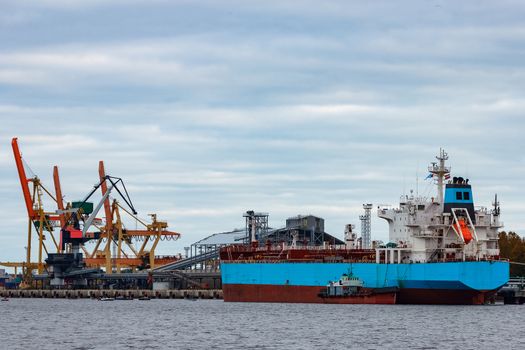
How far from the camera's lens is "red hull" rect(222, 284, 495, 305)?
9844 cm

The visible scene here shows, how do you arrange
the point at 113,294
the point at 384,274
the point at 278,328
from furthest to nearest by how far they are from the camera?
A: the point at 113,294
the point at 384,274
the point at 278,328

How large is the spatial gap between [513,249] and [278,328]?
64.2m

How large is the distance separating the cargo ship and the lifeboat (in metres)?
0.08

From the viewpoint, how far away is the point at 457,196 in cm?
9981

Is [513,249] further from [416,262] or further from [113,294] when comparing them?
[113,294]

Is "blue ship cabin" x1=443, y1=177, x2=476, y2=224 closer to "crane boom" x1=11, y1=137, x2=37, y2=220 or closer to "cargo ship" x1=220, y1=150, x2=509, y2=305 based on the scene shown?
"cargo ship" x1=220, y1=150, x2=509, y2=305

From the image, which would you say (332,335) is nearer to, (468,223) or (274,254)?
(468,223)

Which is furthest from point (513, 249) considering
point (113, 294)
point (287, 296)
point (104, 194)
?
point (104, 194)

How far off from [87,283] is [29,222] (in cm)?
1314

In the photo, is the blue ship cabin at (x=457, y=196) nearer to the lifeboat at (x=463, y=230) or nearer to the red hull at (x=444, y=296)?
the lifeboat at (x=463, y=230)

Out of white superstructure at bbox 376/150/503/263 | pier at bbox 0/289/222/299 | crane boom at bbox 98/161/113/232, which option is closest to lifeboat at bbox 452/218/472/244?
white superstructure at bbox 376/150/503/263

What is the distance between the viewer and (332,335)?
244 ft

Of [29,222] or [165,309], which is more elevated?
[29,222]

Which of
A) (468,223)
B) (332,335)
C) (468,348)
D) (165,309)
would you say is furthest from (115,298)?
(468,348)
